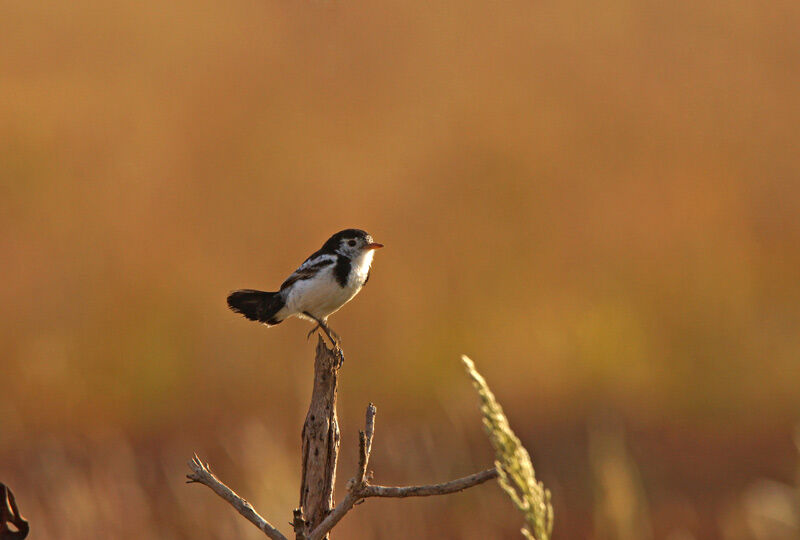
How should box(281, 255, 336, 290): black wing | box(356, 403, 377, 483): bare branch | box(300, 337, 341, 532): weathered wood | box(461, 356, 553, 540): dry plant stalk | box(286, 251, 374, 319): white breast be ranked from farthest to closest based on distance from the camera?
1. box(281, 255, 336, 290): black wing
2. box(286, 251, 374, 319): white breast
3. box(300, 337, 341, 532): weathered wood
4. box(356, 403, 377, 483): bare branch
5. box(461, 356, 553, 540): dry plant stalk

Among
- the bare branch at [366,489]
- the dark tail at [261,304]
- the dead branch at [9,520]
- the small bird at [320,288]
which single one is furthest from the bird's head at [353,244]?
the dead branch at [9,520]

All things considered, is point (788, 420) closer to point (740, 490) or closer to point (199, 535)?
point (740, 490)

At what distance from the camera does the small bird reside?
550 centimetres

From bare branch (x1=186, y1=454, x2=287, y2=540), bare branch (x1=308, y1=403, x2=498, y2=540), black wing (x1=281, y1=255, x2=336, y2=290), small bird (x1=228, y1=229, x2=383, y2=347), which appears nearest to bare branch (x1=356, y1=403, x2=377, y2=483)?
bare branch (x1=308, y1=403, x2=498, y2=540)

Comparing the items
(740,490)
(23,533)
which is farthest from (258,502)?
(740,490)

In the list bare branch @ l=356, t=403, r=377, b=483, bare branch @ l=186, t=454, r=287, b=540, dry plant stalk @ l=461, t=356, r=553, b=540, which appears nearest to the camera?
dry plant stalk @ l=461, t=356, r=553, b=540

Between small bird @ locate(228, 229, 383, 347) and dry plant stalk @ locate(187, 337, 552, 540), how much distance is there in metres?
2.34

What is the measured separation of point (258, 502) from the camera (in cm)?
407

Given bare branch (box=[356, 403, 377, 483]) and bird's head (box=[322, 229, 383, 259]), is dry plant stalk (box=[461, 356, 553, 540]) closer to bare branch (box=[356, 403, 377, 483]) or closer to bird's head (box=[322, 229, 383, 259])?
bare branch (box=[356, 403, 377, 483])

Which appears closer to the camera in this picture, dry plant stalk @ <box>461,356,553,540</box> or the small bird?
dry plant stalk @ <box>461,356,553,540</box>

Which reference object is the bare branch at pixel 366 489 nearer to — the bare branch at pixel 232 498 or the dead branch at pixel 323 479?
the dead branch at pixel 323 479

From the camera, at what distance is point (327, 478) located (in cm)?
262

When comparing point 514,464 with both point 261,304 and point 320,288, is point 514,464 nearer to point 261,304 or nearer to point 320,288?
point 320,288

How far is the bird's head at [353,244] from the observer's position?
18.5ft
